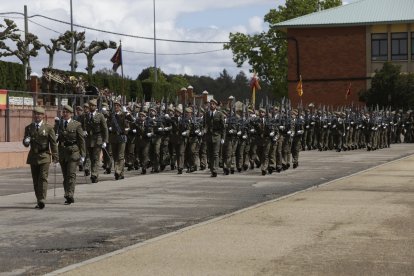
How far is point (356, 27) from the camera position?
2963 inches

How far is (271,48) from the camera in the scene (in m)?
92.4

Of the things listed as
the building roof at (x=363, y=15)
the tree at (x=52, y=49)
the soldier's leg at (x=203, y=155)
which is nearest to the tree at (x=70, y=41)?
the tree at (x=52, y=49)

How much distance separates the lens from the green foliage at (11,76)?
122 ft

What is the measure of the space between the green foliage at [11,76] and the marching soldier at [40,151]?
2139 cm

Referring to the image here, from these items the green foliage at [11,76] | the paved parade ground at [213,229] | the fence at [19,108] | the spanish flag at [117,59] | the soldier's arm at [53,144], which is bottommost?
the paved parade ground at [213,229]

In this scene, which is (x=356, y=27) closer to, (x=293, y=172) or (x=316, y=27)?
(x=316, y=27)

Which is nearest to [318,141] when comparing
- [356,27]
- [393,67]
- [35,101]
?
[35,101]

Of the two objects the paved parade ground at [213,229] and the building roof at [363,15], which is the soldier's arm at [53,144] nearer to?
the paved parade ground at [213,229]

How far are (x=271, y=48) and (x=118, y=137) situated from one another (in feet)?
229

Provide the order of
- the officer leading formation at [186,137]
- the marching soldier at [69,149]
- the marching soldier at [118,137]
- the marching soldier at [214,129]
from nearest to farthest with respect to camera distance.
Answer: the marching soldier at [69,149] < the marching soldier at [118,137] < the officer leading formation at [186,137] < the marching soldier at [214,129]

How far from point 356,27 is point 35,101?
4828 cm

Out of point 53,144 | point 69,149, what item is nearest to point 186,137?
point 69,149

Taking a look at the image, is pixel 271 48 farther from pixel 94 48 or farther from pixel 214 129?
pixel 214 129

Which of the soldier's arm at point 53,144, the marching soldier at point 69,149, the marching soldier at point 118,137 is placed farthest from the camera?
the marching soldier at point 118,137
